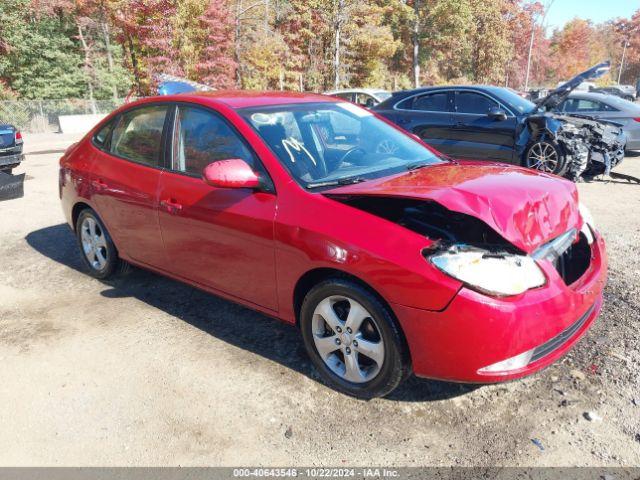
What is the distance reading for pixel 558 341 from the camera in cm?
258

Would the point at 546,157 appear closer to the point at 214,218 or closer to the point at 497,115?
the point at 497,115

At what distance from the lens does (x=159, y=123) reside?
3904mm

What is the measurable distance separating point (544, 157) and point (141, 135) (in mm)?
6656

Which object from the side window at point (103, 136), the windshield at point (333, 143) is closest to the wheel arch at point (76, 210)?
the side window at point (103, 136)

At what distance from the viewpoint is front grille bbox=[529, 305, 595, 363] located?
2.49 m

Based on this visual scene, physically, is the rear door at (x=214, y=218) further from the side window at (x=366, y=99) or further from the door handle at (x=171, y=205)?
the side window at (x=366, y=99)

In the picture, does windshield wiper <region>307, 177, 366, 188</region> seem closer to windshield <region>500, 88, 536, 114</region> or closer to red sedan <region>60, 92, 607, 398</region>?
red sedan <region>60, 92, 607, 398</region>

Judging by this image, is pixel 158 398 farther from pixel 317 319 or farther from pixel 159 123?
pixel 159 123

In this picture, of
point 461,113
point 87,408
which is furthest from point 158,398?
point 461,113

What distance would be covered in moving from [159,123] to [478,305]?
2777mm

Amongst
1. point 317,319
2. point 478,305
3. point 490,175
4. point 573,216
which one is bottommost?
point 317,319

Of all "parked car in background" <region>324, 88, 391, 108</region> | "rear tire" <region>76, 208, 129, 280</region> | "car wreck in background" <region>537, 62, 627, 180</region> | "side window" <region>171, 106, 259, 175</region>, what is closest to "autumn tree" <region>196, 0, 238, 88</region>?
"parked car in background" <region>324, 88, 391, 108</region>

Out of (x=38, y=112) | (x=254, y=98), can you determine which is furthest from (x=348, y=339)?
(x=38, y=112)

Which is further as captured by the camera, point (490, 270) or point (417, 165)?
point (417, 165)
